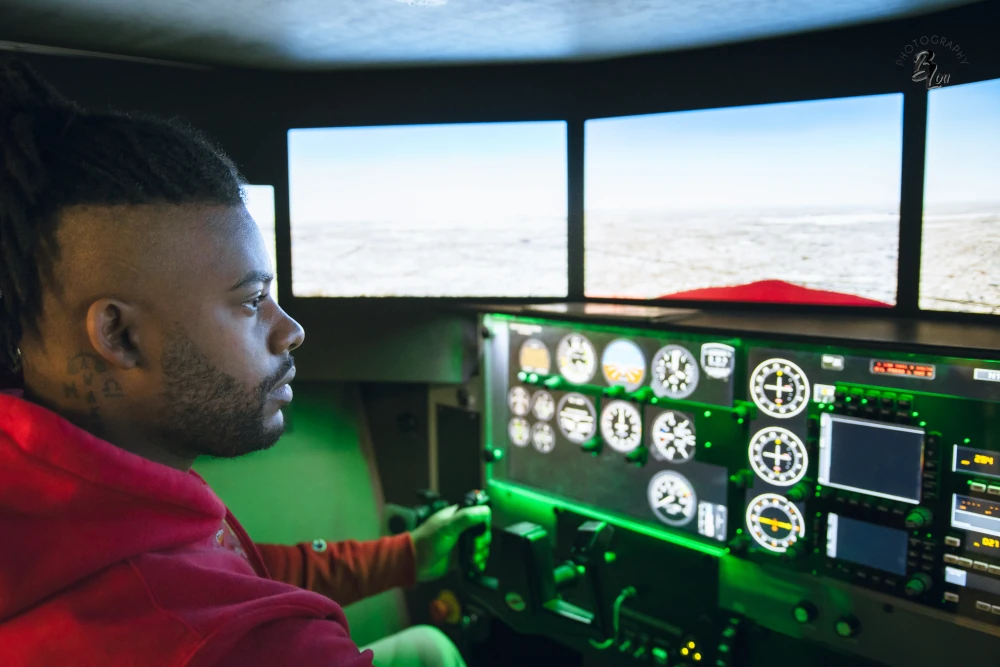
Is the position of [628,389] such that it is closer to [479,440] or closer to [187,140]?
[479,440]

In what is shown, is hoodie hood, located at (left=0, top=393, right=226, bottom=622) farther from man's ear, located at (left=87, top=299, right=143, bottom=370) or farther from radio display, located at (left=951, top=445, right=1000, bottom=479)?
radio display, located at (left=951, top=445, right=1000, bottom=479)

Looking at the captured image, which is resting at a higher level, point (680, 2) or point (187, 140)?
point (680, 2)

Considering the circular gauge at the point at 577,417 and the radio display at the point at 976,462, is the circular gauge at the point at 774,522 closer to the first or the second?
the radio display at the point at 976,462

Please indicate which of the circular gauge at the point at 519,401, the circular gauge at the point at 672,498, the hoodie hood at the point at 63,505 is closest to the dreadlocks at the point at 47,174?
the hoodie hood at the point at 63,505

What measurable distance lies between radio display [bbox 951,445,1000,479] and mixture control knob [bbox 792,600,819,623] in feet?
1.64

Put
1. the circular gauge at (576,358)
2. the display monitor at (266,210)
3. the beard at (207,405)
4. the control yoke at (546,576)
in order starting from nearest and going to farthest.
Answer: the beard at (207,405) → the control yoke at (546,576) → the circular gauge at (576,358) → the display monitor at (266,210)

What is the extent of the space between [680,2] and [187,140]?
147 cm

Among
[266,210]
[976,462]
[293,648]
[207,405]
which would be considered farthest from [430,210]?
[293,648]

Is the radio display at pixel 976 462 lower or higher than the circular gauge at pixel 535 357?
lower

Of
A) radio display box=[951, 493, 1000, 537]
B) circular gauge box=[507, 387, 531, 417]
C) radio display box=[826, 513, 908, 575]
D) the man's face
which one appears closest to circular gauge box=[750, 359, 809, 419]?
radio display box=[826, 513, 908, 575]

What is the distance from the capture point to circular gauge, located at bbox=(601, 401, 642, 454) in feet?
7.46

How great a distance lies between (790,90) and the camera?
7.41 ft

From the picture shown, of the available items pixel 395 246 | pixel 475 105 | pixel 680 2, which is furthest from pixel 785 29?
pixel 395 246

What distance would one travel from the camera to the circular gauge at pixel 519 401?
2566mm
